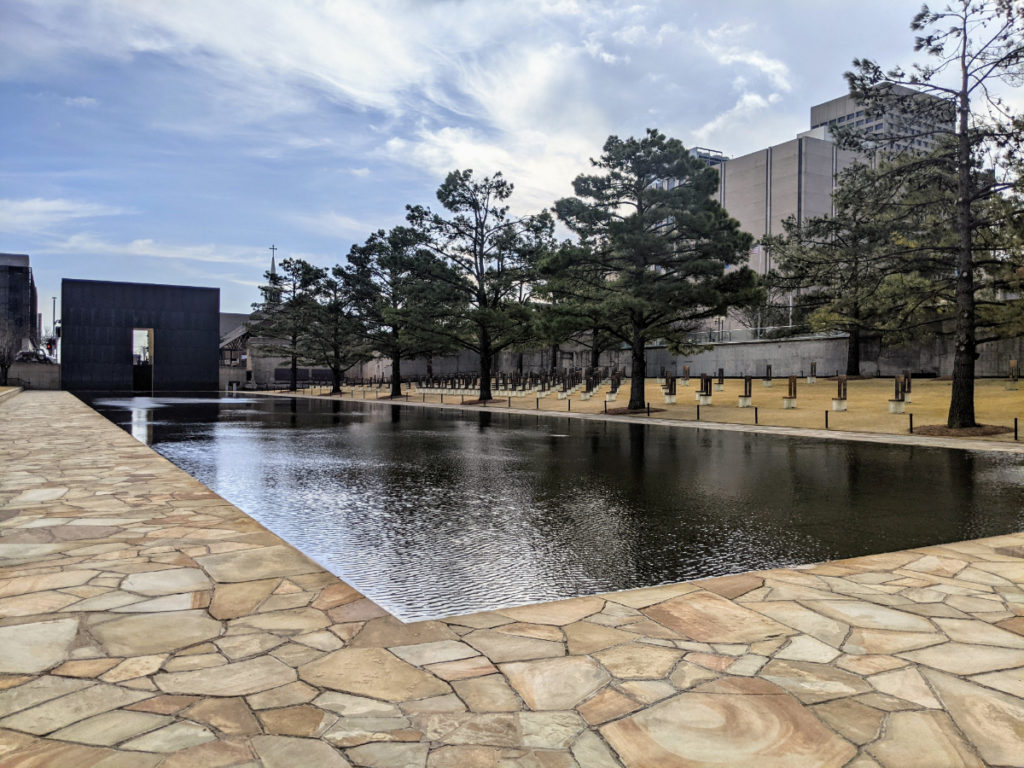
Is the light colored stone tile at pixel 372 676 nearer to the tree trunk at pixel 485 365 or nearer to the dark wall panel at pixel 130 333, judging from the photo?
the tree trunk at pixel 485 365

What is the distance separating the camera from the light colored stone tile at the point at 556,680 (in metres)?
2.79

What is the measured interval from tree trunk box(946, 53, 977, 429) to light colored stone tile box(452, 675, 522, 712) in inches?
775

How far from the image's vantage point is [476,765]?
2307 millimetres

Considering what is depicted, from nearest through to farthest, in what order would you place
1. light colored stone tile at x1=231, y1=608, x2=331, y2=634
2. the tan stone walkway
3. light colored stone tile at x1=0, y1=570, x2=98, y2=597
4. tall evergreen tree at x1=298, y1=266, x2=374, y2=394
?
the tan stone walkway, light colored stone tile at x1=231, y1=608, x2=331, y2=634, light colored stone tile at x1=0, y1=570, x2=98, y2=597, tall evergreen tree at x1=298, y1=266, x2=374, y2=394

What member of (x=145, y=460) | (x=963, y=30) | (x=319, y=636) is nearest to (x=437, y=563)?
(x=319, y=636)

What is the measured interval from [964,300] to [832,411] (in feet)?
21.3

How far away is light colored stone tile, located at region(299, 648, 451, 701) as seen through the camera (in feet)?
9.38

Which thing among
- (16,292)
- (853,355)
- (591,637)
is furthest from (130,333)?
(591,637)

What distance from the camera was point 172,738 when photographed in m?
2.45

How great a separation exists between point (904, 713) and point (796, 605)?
1341 mm

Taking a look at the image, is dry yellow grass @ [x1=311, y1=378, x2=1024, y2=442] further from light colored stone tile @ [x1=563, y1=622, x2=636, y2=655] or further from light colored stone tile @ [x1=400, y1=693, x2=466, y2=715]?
light colored stone tile @ [x1=400, y1=693, x2=466, y2=715]

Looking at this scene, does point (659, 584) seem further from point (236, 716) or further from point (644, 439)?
point (644, 439)

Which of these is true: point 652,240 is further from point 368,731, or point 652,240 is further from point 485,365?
point 368,731

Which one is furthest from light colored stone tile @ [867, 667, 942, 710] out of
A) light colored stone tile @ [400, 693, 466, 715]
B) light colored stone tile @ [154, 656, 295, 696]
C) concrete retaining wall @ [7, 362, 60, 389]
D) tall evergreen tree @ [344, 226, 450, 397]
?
concrete retaining wall @ [7, 362, 60, 389]
